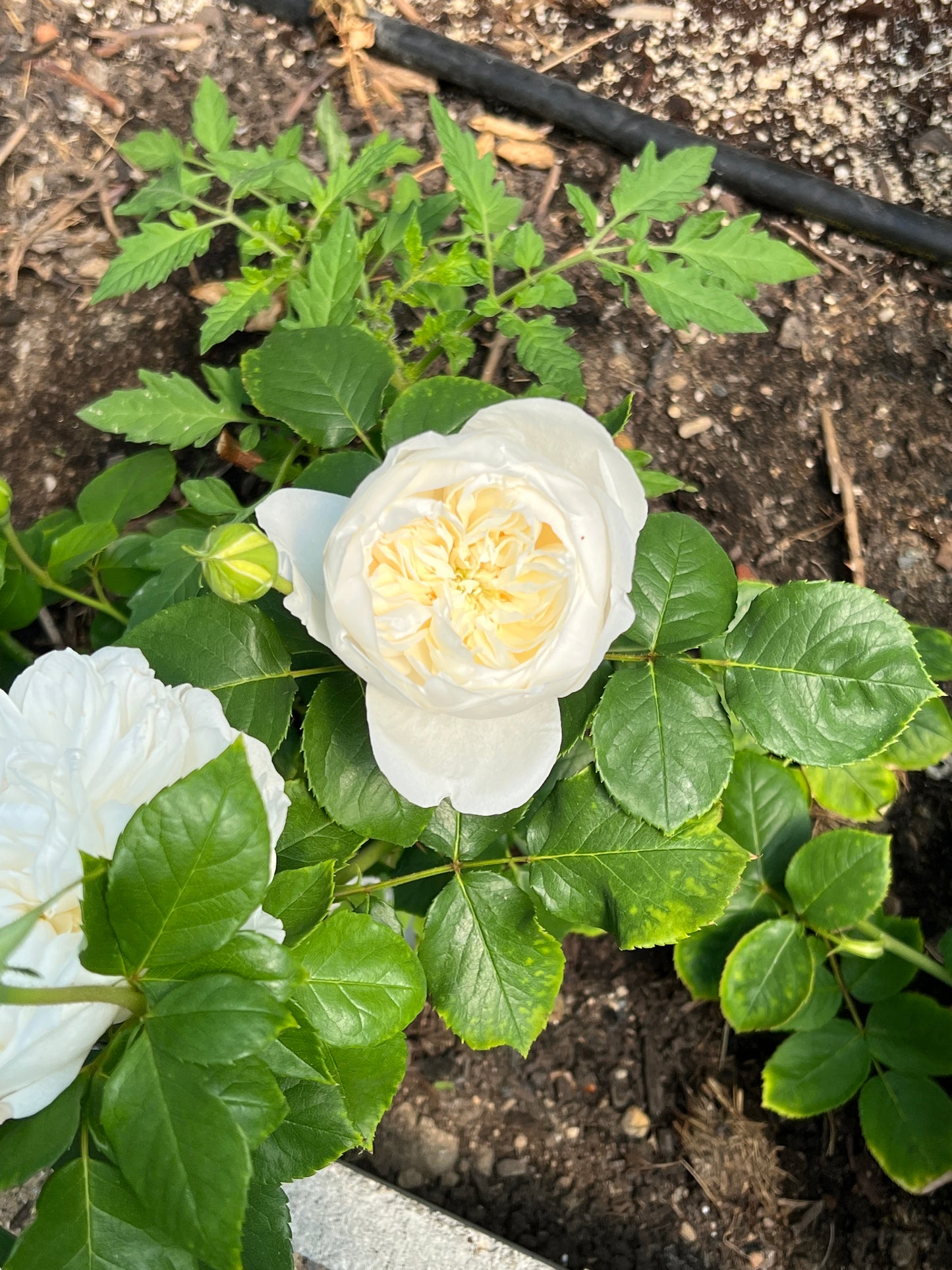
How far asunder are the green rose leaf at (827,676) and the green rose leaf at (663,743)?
0.17 feet

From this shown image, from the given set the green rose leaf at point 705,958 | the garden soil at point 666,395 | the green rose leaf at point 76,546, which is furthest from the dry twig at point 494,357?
the green rose leaf at point 705,958

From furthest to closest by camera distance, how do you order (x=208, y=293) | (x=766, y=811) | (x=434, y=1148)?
1. (x=208, y=293)
2. (x=434, y=1148)
3. (x=766, y=811)

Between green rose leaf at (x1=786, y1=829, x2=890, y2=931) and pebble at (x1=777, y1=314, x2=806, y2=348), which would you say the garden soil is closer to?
pebble at (x1=777, y1=314, x2=806, y2=348)

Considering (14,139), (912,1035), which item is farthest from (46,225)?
(912,1035)

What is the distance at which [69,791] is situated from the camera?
663 millimetres

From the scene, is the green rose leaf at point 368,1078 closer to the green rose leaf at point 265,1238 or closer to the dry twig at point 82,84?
the green rose leaf at point 265,1238

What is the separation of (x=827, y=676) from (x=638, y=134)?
4.48ft

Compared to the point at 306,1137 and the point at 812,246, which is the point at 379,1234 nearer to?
the point at 306,1137

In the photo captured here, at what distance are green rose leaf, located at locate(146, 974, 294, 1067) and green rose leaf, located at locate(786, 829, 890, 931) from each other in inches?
36.6

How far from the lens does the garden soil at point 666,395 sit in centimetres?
147

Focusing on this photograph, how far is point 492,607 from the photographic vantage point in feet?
2.54

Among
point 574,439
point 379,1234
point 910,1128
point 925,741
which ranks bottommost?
point 379,1234

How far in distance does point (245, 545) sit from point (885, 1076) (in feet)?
3.89

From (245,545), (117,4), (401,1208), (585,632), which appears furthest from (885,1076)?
(117,4)
